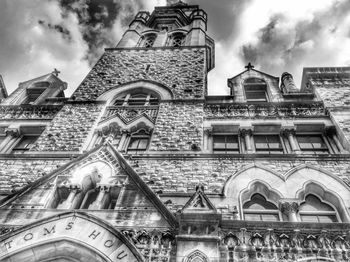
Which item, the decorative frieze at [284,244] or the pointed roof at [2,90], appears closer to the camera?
the decorative frieze at [284,244]

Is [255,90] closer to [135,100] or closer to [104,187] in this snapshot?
[135,100]

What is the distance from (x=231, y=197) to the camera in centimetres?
741

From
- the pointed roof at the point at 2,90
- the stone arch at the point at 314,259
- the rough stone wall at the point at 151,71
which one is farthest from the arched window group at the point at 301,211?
the pointed roof at the point at 2,90

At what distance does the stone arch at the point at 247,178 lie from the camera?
7627 mm

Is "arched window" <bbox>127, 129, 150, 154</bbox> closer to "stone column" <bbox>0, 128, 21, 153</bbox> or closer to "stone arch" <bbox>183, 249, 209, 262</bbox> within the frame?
"stone column" <bbox>0, 128, 21, 153</bbox>

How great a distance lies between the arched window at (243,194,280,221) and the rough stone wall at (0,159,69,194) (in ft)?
17.1

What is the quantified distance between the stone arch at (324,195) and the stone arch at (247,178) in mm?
537

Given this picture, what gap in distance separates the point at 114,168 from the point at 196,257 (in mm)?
3483

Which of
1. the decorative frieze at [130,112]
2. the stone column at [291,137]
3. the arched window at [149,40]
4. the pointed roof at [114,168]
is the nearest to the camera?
the pointed roof at [114,168]

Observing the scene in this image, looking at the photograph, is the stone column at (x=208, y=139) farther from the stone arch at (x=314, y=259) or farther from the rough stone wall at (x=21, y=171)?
the stone arch at (x=314, y=259)

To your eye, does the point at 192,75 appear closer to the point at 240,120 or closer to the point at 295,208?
the point at 240,120

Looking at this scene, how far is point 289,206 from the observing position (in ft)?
23.2

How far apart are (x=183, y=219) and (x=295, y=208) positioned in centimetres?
279

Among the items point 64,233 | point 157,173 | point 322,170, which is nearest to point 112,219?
point 64,233
